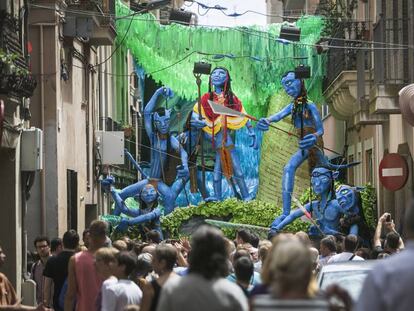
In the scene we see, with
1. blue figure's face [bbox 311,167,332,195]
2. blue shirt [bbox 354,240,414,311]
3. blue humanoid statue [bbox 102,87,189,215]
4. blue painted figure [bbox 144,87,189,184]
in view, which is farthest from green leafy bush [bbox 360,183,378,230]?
blue shirt [bbox 354,240,414,311]

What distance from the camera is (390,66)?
27406mm

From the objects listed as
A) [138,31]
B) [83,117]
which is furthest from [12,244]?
[138,31]

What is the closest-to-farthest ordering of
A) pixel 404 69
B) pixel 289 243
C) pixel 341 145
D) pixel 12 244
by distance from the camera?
1. pixel 289 243
2. pixel 12 244
3. pixel 404 69
4. pixel 341 145

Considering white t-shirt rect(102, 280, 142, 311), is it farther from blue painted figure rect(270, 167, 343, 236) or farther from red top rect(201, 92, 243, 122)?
red top rect(201, 92, 243, 122)

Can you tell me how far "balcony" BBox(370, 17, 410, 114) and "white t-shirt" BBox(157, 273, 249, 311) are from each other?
63.4 ft

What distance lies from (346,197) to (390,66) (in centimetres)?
375

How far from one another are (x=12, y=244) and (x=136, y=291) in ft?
35.6

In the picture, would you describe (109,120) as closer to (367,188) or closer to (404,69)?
(367,188)

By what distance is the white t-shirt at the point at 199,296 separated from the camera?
7676 millimetres

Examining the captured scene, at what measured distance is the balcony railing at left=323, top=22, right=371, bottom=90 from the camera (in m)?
31.9

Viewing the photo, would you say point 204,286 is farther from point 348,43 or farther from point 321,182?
point 348,43

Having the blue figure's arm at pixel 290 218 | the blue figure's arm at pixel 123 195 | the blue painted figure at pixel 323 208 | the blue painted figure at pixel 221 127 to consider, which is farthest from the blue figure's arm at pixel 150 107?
the blue figure's arm at pixel 290 218

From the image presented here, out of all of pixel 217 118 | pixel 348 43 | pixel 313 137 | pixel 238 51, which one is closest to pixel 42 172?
pixel 313 137

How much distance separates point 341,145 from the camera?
145 ft
